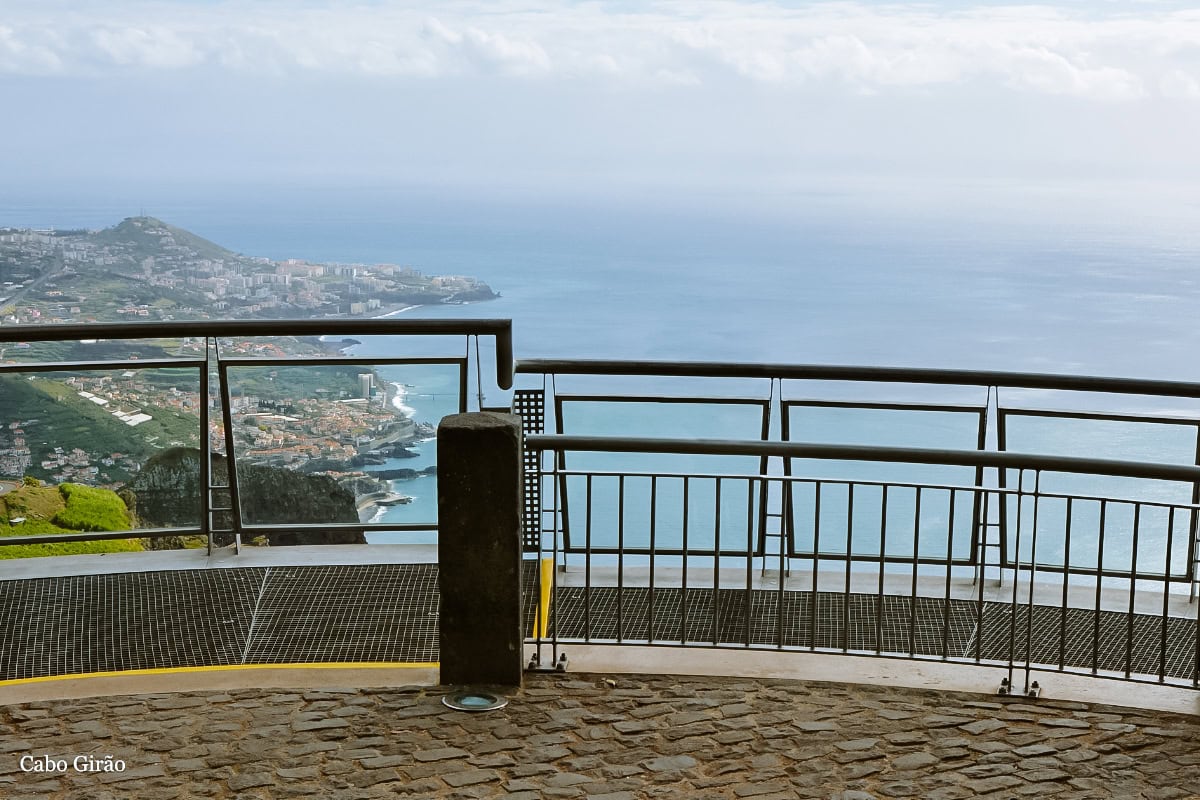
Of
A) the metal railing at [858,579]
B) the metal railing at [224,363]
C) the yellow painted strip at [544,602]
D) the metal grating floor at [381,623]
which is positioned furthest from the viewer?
the metal railing at [224,363]

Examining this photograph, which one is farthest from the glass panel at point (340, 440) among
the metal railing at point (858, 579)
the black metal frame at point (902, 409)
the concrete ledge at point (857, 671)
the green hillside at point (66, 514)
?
the black metal frame at point (902, 409)

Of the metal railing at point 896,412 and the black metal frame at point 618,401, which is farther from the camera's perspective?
the black metal frame at point 618,401

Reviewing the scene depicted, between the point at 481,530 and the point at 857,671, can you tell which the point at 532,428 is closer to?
the point at 481,530

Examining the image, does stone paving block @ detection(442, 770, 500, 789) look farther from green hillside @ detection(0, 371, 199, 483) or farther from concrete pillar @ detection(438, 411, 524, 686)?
green hillside @ detection(0, 371, 199, 483)

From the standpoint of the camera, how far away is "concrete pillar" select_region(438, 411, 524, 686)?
16.4 feet

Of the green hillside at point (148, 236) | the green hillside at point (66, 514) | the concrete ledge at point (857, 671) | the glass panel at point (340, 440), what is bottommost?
the concrete ledge at point (857, 671)

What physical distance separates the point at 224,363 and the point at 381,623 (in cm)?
191

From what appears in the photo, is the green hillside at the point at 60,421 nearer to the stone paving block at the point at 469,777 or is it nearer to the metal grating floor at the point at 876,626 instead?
the metal grating floor at the point at 876,626

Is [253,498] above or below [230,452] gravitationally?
below

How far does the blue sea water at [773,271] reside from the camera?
96.7ft

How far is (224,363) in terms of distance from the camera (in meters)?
6.97

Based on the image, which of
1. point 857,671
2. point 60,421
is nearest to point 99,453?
point 60,421

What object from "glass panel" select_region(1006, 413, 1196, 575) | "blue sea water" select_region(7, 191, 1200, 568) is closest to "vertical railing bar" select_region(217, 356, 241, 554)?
"glass panel" select_region(1006, 413, 1196, 575)

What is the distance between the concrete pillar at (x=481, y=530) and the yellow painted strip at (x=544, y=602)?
1.11ft
